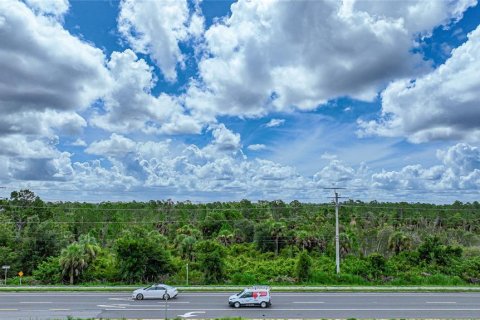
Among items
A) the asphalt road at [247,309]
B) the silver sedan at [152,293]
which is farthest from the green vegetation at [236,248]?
the silver sedan at [152,293]

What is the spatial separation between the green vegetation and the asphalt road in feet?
19.2

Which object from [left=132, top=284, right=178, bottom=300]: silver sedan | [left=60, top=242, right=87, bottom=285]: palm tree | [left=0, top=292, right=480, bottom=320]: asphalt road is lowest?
[left=0, top=292, right=480, bottom=320]: asphalt road

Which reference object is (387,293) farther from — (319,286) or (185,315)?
(185,315)

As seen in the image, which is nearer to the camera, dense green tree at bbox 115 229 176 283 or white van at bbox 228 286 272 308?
white van at bbox 228 286 272 308

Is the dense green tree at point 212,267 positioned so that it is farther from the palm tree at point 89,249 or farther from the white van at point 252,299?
the palm tree at point 89,249

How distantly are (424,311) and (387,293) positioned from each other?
23.6 ft

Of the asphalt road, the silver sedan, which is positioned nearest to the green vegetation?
the asphalt road

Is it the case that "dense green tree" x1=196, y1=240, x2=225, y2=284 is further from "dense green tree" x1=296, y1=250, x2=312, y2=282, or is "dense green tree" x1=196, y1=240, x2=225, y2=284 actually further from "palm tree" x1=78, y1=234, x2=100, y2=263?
"palm tree" x1=78, y1=234, x2=100, y2=263

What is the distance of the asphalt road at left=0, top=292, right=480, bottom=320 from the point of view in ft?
82.5

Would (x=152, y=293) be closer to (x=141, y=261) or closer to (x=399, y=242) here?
(x=141, y=261)

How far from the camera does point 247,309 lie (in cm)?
2681

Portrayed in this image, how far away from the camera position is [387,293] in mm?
33031

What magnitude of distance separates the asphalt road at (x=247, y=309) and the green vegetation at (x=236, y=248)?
586 centimetres

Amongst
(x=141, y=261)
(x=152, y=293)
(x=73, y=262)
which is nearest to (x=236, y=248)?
(x=141, y=261)
